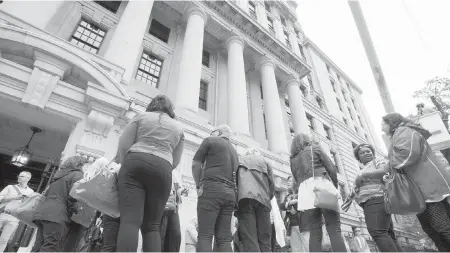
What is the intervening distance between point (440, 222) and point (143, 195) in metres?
2.96

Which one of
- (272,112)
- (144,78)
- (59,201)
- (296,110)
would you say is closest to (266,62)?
(296,110)

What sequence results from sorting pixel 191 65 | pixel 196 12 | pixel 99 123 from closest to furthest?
pixel 99 123, pixel 191 65, pixel 196 12

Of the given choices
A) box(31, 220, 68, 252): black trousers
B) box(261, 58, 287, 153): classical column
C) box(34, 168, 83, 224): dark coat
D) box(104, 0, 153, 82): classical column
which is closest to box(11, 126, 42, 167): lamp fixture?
box(104, 0, 153, 82): classical column

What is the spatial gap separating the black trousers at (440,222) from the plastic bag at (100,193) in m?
3.15

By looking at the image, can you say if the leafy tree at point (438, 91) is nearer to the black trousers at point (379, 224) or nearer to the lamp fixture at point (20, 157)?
the black trousers at point (379, 224)

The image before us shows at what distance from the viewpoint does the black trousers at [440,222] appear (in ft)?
7.89

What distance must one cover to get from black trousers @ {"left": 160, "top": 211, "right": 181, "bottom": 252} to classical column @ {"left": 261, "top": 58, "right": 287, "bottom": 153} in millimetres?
9844

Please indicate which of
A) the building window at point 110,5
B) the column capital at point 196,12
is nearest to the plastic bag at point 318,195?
the column capital at point 196,12

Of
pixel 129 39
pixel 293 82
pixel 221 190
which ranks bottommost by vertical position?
pixel 221 190

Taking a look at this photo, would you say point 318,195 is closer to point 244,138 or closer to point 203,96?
point 244,138

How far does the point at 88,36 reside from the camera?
36.1 feet

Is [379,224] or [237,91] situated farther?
[237,91]

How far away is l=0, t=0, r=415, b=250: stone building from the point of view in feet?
20.7

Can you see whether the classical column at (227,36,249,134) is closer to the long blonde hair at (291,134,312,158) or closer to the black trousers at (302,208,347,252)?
the long blonde hair at (291,134,312,158)
